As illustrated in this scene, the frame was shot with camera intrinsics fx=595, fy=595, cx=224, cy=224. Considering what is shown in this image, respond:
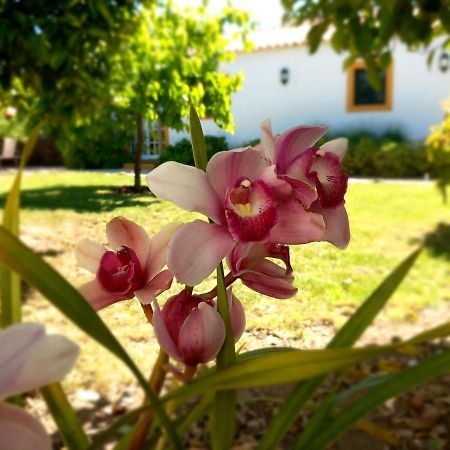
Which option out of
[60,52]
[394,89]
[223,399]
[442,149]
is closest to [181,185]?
[223,399]

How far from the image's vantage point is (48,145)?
25.1 ft

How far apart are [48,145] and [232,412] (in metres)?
7.66

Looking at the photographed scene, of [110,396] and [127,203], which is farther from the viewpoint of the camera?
[110,396]

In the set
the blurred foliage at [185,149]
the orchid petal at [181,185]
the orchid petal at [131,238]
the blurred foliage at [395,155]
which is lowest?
the blurred foliage at [395,155]

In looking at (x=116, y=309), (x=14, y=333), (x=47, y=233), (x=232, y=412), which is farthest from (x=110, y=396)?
(x=14, y=333)

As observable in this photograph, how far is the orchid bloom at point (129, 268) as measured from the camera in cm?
40

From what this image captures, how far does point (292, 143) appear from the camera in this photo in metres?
0.39

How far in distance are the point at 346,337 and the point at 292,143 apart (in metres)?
0.18

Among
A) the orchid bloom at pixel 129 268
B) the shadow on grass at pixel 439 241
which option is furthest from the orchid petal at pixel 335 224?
the shadow on grass at pixel 439 241

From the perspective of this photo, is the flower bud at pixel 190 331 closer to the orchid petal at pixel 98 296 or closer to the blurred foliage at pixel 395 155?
the orchid petal at pixel 98 296

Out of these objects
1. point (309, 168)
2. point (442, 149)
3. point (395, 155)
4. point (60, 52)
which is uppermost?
point (60, 52)

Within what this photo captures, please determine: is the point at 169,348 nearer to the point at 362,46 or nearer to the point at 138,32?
the point at 362,46

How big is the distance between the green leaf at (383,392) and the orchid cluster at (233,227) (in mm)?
112

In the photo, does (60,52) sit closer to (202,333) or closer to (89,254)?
(89,254)
